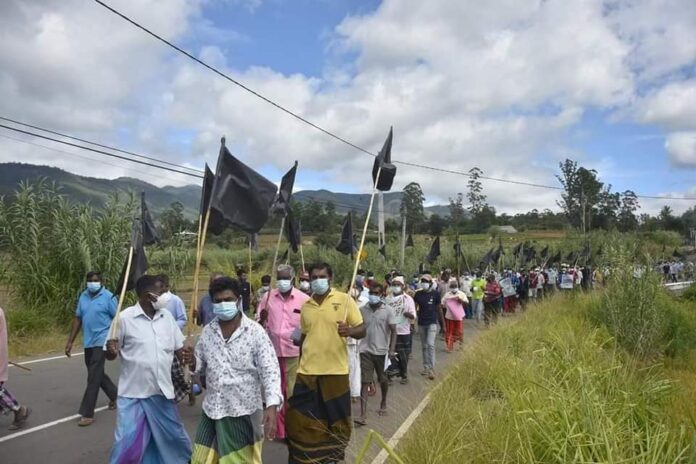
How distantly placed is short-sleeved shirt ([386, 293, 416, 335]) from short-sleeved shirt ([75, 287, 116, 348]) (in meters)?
4.05

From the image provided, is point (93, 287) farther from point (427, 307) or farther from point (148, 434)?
point (427, 307)

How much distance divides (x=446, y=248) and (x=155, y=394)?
1404 inches

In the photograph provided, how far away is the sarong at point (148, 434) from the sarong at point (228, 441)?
58 cm

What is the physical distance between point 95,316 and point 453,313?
302 inches

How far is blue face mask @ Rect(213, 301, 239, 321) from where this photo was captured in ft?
14.4

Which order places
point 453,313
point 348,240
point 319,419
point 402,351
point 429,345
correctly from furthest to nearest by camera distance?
point 348,240 → point 453,313 → point 429,345 → point 402,351 → point 319,419

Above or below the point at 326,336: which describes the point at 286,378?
below

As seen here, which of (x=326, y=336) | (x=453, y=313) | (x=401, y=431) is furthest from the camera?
(x=453, y=313)

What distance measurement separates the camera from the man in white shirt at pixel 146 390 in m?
4.59

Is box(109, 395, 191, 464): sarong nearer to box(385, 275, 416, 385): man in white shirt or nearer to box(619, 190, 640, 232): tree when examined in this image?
box(385, 275, 416, 385): man in white shirt

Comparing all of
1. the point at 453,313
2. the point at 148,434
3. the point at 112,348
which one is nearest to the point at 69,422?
the point at 112,348

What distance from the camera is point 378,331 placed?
7.86m

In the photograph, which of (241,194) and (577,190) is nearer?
(241,194)

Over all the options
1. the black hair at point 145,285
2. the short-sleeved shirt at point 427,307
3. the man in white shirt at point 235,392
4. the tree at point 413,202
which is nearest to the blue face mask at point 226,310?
the man in white shirt at point 235,392
